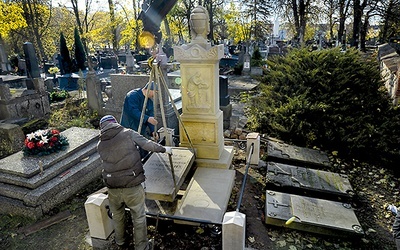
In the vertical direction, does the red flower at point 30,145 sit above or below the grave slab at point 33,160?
above

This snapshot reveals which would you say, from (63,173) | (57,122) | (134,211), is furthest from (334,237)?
(57,122)

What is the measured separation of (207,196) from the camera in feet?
12.8

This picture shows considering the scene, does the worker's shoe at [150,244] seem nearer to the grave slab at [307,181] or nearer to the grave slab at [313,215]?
the grave slab at [313,215]

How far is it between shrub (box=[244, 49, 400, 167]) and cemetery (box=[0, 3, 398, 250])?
511 mm

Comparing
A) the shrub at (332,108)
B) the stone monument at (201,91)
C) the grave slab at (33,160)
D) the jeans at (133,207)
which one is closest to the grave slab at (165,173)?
the stone monument at (201,91)

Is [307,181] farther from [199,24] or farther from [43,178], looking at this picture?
[43,178]

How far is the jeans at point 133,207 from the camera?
306cm

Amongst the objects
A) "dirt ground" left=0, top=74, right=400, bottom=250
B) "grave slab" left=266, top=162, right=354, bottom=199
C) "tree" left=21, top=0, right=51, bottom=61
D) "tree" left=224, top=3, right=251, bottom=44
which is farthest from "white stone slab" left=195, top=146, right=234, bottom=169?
"tree" left=224, top=3, right=251, bottom=44

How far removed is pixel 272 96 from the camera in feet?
25.5

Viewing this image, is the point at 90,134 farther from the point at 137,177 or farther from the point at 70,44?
the point at 70,44

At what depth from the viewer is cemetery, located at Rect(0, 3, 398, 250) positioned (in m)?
3.55

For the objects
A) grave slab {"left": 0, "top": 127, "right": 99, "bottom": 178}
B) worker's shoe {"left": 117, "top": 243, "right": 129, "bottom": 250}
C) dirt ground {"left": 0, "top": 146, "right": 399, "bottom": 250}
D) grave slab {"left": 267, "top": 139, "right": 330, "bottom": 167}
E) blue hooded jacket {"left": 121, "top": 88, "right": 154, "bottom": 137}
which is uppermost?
blue hooded jacket {"left": 121, "top": 88, "right": 154, "bottom": 137}

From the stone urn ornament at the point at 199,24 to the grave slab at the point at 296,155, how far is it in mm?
2825

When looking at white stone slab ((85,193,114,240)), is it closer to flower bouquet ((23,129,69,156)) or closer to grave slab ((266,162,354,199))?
flower bouquet ((23,129,69,156))
